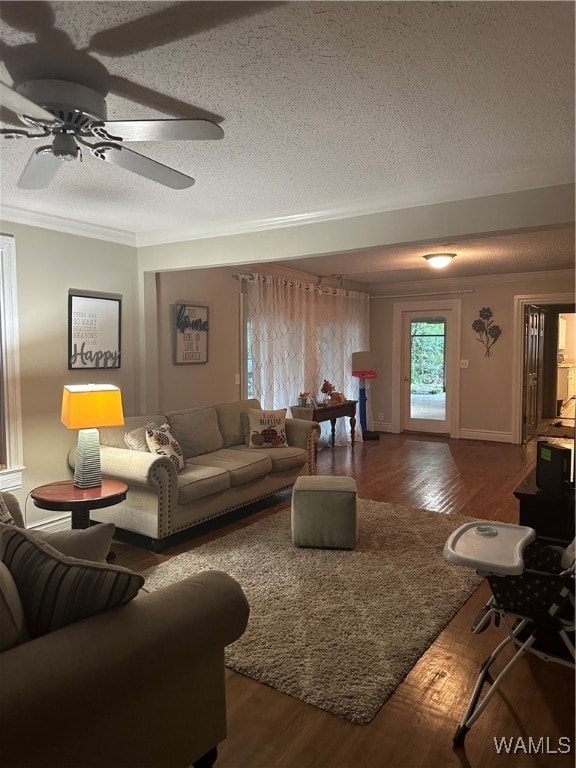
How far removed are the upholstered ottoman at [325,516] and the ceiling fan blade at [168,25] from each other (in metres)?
2.80

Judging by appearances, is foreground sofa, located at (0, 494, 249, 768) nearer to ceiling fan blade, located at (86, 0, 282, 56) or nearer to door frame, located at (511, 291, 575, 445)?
ceiling fan blade, located at (86, 0, 282, 56)

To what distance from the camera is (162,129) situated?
72.2 inches

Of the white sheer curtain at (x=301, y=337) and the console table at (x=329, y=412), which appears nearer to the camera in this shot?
the white sheer curtain at (x=301, y=337)

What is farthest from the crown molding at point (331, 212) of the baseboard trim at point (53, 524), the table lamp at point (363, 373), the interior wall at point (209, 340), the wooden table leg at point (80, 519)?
the table lamp at point (363, 373)

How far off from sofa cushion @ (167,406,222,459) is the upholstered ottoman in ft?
4.18

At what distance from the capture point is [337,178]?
3.05 metres

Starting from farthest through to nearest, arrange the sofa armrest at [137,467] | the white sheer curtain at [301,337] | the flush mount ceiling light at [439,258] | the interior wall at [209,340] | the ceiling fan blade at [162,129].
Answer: the white sheer curtain at [301,337]
the flush mount ceiling light at [439,258]
the interior wall at [209,340]
the sofa armrest at [137,467]
the ceiling fan blade at [162,129]

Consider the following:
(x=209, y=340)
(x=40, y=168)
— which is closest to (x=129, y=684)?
(x=40, y=168)

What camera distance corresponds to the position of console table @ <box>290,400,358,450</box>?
257 inches

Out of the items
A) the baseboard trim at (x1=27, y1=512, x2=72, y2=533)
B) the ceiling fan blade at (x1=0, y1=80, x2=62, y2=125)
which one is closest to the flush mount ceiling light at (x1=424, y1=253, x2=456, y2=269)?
the baseboard trim at (x1=27, y1=512, x2=72, y2=533)

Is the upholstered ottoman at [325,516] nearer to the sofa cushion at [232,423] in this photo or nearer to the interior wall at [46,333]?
the sofa cushion at [232,423]

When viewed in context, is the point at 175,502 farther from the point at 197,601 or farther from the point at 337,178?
the point at 337,178

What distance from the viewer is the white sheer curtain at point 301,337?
6180 millimetres

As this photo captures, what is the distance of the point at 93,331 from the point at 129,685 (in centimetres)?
337
